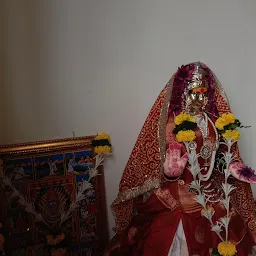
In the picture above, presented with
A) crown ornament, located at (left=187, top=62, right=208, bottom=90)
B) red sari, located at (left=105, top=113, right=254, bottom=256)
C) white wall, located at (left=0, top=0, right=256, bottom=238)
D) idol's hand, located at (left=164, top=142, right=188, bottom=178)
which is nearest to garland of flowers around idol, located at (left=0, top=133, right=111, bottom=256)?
white wall, located at (left=0, top=0, right=256, bottom=238)

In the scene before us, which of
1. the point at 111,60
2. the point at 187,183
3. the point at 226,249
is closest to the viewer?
the point at 226,249

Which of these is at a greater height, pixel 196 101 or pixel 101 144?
pixel 196 101

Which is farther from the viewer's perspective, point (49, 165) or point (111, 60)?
point (111, 60)

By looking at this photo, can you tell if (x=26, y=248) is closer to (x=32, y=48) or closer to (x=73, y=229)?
(x=73, y=229)

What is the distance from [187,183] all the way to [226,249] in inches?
14.4

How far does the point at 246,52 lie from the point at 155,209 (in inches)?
49.2

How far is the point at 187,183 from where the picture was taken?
1.43 meters

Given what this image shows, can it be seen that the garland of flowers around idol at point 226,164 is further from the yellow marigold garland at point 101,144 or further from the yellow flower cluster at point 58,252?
the yellow flower cluster at point 58,252

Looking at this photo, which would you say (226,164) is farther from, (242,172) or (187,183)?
(187,183)

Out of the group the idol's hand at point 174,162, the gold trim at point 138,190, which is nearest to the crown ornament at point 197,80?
the idol's hand at point 174,162

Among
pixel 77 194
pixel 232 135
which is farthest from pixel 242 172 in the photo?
pixel 77 194

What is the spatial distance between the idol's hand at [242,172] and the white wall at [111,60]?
2.07 ft

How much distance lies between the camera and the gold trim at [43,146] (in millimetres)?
1615

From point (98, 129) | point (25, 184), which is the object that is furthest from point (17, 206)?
point (98, 129)
